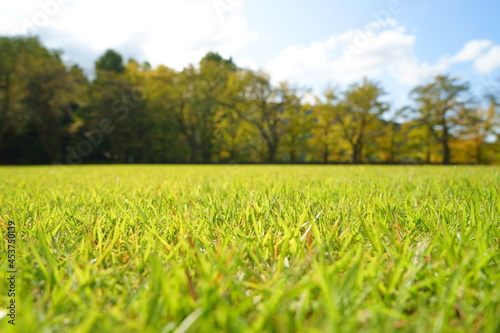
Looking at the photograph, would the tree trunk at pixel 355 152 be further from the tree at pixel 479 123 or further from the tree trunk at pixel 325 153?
the tree at pixel 479 123

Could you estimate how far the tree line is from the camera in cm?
2376

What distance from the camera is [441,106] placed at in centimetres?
2830

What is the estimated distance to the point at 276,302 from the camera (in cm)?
49

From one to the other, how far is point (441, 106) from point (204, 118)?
26.2m

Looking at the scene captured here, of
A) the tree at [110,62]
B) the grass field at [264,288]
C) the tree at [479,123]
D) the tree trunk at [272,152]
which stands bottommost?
the grass field at [264,288]

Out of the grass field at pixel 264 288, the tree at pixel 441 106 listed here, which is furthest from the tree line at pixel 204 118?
the grass field at pixel 264 288

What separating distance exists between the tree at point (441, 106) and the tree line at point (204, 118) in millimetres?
98

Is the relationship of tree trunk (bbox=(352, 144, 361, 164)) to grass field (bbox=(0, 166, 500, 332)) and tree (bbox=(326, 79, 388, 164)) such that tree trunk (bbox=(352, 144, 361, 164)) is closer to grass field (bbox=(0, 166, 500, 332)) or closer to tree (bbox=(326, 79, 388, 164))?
tree (bbox=(326, 79, 388, 164))

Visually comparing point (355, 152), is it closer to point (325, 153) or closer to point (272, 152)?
point (325, 153)

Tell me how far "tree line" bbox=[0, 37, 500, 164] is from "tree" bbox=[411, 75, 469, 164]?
98 millimetres

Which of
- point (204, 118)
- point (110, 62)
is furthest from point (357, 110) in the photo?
point (110, 62)

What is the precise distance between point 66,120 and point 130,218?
33683mm

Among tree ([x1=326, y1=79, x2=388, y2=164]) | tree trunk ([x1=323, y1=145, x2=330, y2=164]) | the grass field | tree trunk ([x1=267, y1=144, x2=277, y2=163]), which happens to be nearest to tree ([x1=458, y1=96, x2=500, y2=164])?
tree ([x1=326, y1=79, x2=388, y2=164])

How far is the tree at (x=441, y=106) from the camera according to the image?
28.0 meters
